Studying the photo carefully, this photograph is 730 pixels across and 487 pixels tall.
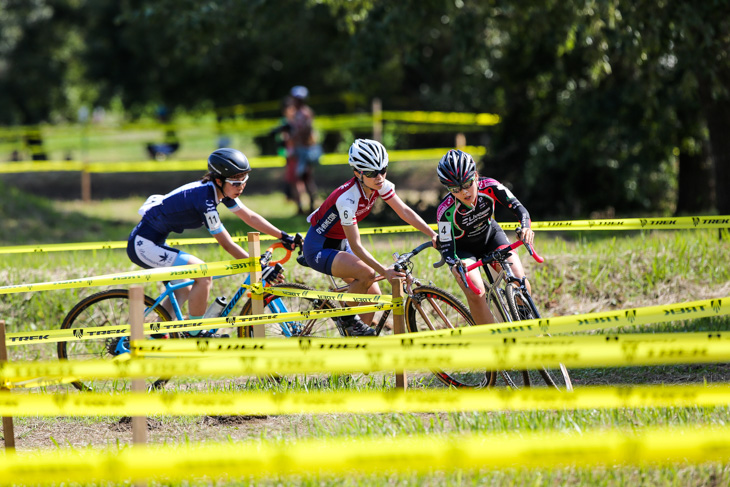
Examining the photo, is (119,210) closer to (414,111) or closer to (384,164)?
(414,111)

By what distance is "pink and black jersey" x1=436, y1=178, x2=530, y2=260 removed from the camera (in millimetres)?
6297

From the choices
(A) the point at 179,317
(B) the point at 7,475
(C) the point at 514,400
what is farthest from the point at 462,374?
(B) the point at 7,475

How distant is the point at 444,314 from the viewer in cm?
652

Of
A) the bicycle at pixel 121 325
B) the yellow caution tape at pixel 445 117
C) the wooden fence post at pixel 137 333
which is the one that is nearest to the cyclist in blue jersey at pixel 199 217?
the bicycle at pixel 121 325

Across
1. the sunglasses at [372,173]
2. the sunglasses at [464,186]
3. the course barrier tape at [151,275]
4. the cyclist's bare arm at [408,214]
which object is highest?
the sunglasses at [372,173]

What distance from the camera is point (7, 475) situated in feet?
11.4

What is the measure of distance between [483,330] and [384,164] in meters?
1.86

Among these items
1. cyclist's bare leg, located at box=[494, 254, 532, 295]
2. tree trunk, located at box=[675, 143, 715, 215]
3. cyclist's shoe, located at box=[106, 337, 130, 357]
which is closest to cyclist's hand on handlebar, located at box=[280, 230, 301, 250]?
cyclist's shoe, located at box=[106, 337, 130, 357]

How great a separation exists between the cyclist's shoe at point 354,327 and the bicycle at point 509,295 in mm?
1035

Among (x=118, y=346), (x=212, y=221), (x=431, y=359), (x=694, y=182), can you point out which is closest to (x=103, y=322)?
(x=118, y=346)

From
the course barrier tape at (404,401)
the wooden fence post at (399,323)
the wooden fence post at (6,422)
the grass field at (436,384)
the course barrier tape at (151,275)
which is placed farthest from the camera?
the course barrier tape at (151,275)

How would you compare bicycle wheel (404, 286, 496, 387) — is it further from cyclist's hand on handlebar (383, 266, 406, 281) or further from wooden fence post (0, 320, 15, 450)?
wooden fence post (0, 320, 15, 450)

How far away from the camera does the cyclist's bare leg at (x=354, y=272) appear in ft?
21.5

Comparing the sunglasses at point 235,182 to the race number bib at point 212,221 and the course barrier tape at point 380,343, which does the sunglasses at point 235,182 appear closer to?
the race number bib at point 212,221
